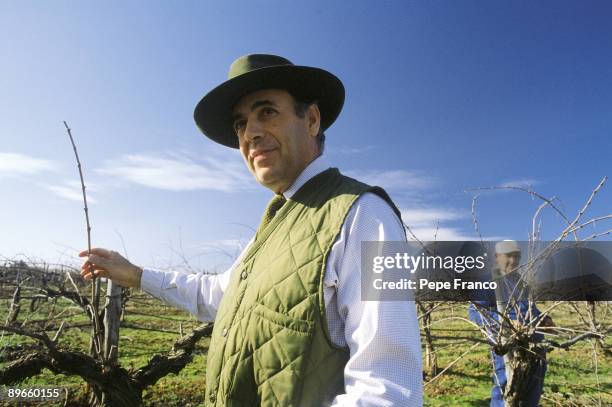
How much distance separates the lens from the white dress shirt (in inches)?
46.4

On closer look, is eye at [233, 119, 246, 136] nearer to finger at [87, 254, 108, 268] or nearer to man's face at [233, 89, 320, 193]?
man's face at [233, 89, 320, 193]

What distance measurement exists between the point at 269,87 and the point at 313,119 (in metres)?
0.26

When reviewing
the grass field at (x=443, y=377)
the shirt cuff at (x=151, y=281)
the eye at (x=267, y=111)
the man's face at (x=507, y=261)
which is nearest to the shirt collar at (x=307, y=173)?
the eye at (x=267, y=111)

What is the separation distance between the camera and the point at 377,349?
1.20m

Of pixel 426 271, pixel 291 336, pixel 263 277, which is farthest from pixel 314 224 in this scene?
pixel 426 271

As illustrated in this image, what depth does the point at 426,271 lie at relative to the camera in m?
3.50

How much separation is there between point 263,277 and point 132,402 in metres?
3.44

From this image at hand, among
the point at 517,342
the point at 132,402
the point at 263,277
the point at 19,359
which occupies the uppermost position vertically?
the point at 263,277

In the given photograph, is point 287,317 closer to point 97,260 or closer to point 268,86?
point 268,86

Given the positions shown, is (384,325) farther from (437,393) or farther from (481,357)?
(481,357)

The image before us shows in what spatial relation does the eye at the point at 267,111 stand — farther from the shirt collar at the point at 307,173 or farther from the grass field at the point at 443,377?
the grass field at the point at 443,377

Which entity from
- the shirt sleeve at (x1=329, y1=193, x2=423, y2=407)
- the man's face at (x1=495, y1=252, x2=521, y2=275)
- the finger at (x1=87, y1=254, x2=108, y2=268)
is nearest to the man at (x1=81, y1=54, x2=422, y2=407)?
the shirt sleeve at (x1=329, y1=193, x2=423, y2=407)

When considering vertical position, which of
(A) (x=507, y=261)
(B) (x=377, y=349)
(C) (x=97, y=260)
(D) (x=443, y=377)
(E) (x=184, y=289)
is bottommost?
(D) (x=443, y=377)

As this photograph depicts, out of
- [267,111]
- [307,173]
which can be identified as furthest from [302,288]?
[267,111]
